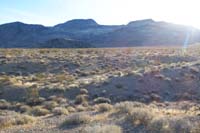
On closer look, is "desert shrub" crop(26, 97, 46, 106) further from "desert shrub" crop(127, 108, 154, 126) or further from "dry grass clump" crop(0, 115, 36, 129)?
"desert shrub" crop(127, 108, 154, 126)

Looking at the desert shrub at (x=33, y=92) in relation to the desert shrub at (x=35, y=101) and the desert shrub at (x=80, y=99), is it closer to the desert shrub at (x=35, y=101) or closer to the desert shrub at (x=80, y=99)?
the desert shrub at (x=35, y=101)

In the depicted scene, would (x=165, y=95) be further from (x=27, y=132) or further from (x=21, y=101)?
(x=27, y=132)

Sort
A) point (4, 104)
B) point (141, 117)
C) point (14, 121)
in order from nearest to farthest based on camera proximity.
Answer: point (141, 117) < point (14, 121) < point (4, 104)

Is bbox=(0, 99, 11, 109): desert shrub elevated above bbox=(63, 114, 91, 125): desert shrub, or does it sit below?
below

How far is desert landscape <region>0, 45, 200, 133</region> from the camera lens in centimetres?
1609

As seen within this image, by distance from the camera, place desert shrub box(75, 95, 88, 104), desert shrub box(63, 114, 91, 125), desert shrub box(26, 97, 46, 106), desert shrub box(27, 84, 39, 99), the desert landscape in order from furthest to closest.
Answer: desert shrub box(27, 84, 39, 99) < desert shrub box(26, 97, 46, 106) < desert shrub box(75, 95, 88, 104) < desert shrub box(63, 114, 91, 125) < the desert landscape

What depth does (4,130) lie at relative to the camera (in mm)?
17938

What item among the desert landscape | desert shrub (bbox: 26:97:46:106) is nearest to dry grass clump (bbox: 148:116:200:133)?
the desert landscape

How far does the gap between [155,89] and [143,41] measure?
13586 centimetres

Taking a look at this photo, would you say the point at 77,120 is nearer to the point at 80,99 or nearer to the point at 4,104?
the point at 80,99

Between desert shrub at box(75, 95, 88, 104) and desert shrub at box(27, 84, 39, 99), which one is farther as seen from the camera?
desert shrub at box(27, 84, 39, 99)

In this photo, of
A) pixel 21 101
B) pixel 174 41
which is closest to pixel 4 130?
pixel 21 101

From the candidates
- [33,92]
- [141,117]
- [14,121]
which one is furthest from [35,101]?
[141,117]

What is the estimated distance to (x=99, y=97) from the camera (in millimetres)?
33531
